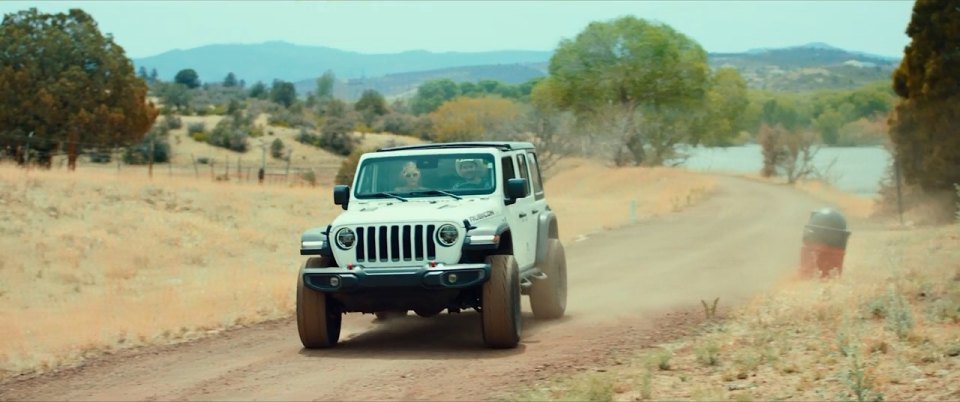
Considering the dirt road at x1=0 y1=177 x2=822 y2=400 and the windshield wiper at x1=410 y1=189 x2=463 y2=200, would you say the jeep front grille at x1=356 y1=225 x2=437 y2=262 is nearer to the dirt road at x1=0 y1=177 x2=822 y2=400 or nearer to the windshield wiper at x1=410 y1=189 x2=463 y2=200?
the dirt road at x1=0 y1=177 x2=822 y2=400

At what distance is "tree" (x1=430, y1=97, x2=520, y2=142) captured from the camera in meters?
91.4

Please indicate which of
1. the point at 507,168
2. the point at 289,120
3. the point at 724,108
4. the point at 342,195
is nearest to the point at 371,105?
the point at 289,120

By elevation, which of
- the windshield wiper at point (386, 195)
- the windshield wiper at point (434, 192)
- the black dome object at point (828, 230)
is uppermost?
the windshield wiper at point (434, 192)

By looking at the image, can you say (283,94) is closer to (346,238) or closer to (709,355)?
(346,238)

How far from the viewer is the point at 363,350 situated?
12.9 metres

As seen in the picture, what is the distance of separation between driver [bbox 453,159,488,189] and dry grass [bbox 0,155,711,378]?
389 centimetres

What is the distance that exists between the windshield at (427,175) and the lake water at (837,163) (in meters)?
33.6

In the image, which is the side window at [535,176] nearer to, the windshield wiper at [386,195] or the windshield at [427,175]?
the windshield at [427,175]

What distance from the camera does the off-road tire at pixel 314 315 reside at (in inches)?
495

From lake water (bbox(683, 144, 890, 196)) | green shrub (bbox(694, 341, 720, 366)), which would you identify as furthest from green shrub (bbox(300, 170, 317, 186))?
green shrub (bbox(694, 341, 720, 366))

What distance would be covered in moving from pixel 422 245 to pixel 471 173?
1.93 metres

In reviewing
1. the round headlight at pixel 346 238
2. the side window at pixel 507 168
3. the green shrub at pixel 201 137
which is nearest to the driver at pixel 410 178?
the side window at pixel 507 168

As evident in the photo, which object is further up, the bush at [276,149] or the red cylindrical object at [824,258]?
the red cylindrical object at [824,258]

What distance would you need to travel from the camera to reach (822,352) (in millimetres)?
11383
